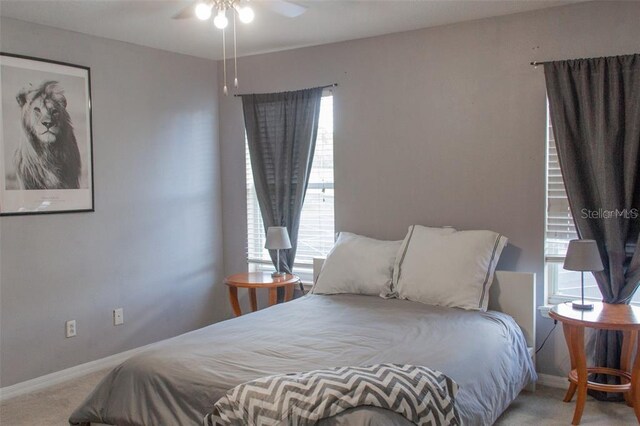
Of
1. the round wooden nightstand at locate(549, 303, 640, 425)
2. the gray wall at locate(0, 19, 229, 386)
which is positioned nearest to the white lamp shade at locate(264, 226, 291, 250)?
the gray wall at locate(0, 19, 229, 386)

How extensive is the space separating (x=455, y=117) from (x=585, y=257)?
127 centimetres

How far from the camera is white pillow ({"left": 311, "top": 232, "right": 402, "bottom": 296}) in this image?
3561 mm

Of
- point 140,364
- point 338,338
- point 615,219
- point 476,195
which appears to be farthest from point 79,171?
point 615,219

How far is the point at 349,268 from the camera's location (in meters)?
3.64

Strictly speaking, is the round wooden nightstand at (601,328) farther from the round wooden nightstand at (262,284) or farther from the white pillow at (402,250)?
the round wooden nightstand at (262,284)

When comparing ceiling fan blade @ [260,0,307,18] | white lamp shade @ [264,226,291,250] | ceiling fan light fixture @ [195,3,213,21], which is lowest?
white lamp shade @ [264,226,291,250]

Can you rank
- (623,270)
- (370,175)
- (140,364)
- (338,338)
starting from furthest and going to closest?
(370,175), (623,270), (338,338), (140,364)

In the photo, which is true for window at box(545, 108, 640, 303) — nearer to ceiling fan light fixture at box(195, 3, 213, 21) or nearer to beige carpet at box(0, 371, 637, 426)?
beige carpet at box(0, 371, 637, 426)

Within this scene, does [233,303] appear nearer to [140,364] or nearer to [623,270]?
[140,364]

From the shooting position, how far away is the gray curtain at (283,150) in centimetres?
426

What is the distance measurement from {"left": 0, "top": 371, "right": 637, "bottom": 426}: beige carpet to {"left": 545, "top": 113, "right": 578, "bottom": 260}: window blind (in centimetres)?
87

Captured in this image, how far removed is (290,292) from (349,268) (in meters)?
0.72

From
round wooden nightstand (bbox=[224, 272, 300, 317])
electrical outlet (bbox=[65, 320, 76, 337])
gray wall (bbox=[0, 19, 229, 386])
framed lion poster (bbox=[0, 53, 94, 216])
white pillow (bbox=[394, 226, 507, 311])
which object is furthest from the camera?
round wooden nightstand (bbox=[224, 272, 300, 317])

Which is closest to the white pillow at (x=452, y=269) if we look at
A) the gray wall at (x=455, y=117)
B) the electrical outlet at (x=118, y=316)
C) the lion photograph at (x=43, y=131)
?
the gray wall at (x=455, y=117)
